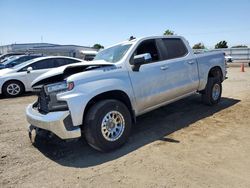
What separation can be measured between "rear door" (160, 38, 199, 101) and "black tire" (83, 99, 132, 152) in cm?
160

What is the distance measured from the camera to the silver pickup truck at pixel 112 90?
4.46m

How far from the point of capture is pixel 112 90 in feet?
16.0

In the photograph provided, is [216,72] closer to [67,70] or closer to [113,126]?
[113,126]

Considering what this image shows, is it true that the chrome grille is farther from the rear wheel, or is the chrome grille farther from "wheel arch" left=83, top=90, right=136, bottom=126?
the rear wheel

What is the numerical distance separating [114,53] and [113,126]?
179 centimetres

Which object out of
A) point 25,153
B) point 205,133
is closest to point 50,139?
point 25,153

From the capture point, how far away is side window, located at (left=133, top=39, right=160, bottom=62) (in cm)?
586

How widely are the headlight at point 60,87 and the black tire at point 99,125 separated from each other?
1.67 ft

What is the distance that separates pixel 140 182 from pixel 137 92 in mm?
1972

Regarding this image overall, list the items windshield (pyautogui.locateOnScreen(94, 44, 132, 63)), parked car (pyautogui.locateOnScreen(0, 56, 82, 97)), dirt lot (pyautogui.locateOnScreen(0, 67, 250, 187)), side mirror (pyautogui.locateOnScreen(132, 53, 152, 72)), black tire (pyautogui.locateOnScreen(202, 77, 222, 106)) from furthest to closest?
parked car (pyautogui.locateOnScreen(0, 56, 82, 97)) < black tire (pyautogui.locateOnScreen(202, 77, 222, 106)) < windshield (pyautogui.locateOnScreen(94, 44, 132, 63)) < side mirror (pyautogui.locateOnScreen(132, 53, 152, 72)) < dirt lot (pyautogui.locateOnScreen(0, 67, 250, 187))

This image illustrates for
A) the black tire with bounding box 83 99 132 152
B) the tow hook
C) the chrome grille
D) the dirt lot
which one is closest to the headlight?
the chrome grille

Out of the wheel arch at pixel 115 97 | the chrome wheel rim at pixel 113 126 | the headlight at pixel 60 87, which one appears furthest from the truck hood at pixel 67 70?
the chrome wheel rim at pixel 113 126

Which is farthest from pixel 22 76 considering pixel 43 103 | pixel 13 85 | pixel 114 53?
pixel 43 103

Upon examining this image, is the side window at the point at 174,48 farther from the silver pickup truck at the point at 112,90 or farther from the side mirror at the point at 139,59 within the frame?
the side mirror at the point at 139,59
